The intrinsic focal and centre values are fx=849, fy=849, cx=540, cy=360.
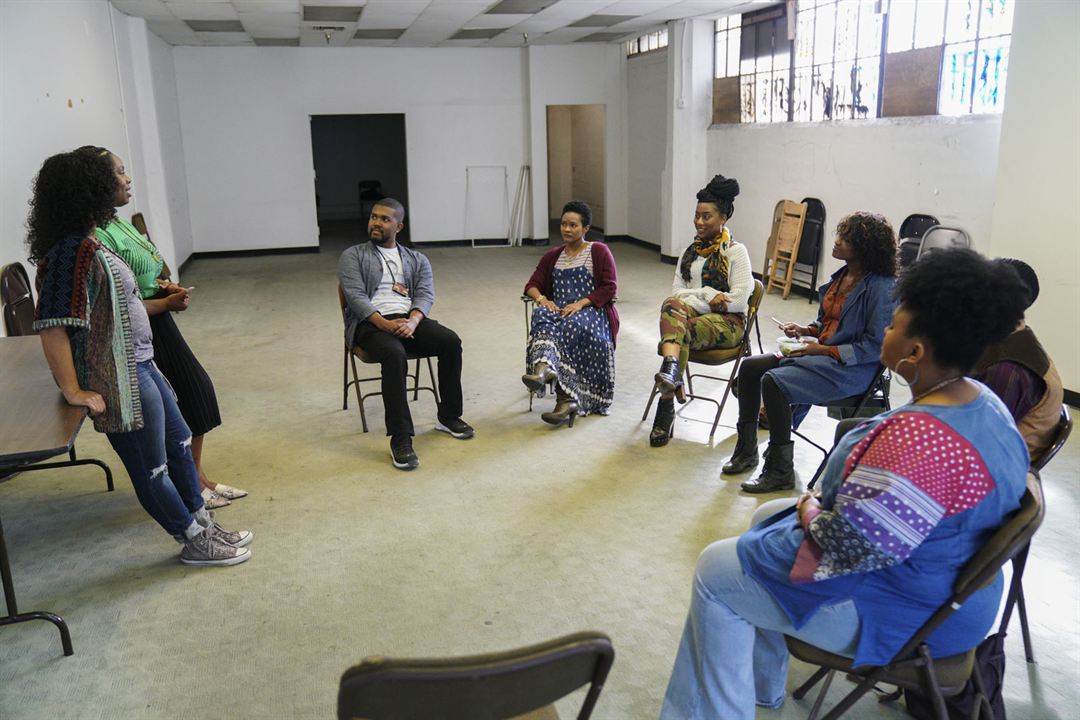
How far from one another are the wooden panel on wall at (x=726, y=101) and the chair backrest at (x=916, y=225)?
301cm

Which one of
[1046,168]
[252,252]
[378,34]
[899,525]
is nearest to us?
[899,525]

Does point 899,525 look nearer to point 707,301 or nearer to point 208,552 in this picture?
point 208,552

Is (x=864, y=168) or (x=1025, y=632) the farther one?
(x=864, y=168)

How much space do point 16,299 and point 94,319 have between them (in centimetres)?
191

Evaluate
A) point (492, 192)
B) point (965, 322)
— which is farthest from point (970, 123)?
point (492, 192)

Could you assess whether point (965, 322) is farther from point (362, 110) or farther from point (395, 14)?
point (362, 110)

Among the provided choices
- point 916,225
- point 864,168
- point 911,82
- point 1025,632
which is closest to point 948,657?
point 1025,632

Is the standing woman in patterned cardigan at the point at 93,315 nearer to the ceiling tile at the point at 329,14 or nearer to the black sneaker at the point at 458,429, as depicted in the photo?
the black sneaker at the point at 458,429

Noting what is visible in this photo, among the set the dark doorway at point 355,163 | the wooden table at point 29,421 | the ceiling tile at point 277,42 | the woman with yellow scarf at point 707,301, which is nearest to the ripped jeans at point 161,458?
the wooden table at point 29,421

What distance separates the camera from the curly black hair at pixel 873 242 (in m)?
3.35

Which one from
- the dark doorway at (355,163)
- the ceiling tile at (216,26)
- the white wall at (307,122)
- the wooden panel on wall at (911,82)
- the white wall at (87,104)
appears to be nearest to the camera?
the white wall at (87,104)

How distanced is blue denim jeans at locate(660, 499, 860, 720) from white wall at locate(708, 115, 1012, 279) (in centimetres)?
489

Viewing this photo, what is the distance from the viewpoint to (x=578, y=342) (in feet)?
14.8

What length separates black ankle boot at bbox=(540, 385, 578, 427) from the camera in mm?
4445
